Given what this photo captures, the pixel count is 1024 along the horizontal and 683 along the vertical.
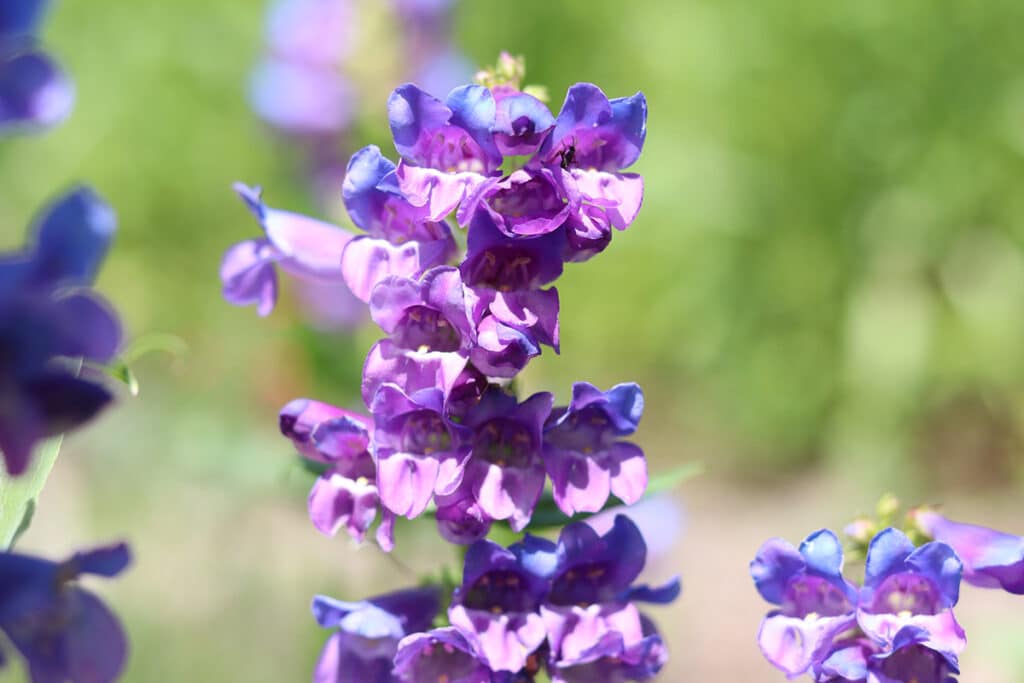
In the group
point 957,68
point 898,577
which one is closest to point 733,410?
point 957,68

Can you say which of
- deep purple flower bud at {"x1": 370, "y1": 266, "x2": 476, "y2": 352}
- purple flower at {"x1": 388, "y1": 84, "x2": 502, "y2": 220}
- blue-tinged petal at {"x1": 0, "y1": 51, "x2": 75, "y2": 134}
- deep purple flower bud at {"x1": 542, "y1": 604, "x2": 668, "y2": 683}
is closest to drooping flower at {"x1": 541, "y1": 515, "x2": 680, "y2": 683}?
deep purple flower bud at {"x1": 542, "y1": 604, "x2": 668, "y2": 683}

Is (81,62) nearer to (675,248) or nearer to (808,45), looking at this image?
(675,248)

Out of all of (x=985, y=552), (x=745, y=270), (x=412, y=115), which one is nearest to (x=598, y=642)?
(x=985, y=552)

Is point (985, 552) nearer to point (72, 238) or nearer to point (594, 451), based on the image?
point (594, 451)

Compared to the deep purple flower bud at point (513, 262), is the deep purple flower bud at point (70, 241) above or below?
below

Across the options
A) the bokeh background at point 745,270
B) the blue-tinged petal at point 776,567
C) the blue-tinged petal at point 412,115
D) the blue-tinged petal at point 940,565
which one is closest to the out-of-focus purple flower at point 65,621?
the blue-tinged petal at point 412,115

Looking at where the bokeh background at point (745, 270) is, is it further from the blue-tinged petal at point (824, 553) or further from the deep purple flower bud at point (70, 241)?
the deep purple flower bud at point (70, 241)

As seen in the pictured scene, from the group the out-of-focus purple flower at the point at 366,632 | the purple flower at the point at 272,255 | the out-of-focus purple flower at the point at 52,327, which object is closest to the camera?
the out-of-focus purple flower at the point at 52,327
